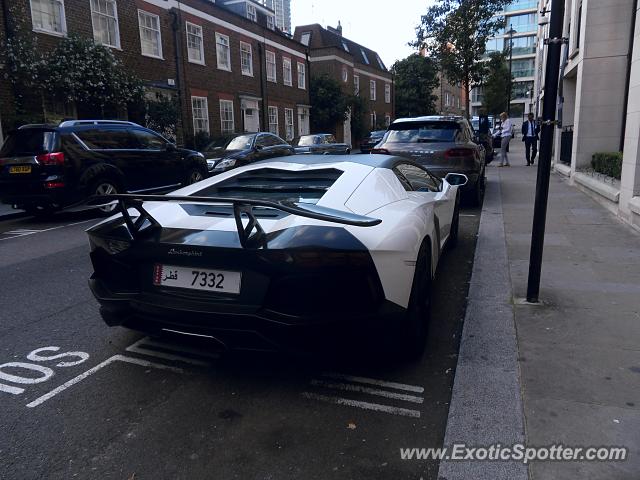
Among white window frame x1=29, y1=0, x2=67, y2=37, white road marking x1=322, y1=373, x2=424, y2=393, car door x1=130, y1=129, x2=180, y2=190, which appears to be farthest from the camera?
white window frame x1=29, y1=0, x2=67, y2=37

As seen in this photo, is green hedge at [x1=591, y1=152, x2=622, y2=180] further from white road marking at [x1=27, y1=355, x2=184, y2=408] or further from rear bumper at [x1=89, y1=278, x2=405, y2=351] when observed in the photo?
white road marking at [x1=27, y1=355, x2=184, y2=408]

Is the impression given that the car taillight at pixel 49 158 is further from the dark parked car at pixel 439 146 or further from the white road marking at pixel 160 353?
the white road marking at pixel 160 353

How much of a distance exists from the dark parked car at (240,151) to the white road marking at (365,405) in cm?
1100

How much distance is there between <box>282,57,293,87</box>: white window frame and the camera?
30.8 metres

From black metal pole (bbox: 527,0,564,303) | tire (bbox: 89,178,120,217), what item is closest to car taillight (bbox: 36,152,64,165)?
tire (bbox: 89,178,120,217)

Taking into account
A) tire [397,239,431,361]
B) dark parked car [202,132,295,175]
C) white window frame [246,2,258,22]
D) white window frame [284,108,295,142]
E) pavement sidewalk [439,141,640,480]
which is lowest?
pavement sidewalk [439,141,640,480]

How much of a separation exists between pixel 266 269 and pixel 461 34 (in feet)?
78.0

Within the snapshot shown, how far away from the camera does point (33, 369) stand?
11.2 feet

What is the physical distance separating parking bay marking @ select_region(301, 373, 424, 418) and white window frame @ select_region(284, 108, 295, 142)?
94.0 ft

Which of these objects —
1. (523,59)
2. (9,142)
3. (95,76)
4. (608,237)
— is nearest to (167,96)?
(95,76)

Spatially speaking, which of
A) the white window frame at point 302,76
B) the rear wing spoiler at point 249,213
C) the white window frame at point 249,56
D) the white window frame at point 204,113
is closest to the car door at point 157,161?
the rear wing spoiler at point 249,213

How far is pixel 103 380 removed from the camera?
3.24 metres

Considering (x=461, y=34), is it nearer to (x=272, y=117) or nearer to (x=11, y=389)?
(x=272, y=117)

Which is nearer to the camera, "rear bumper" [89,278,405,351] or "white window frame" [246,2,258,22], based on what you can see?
"rear bumper" [89,278,405,351]
